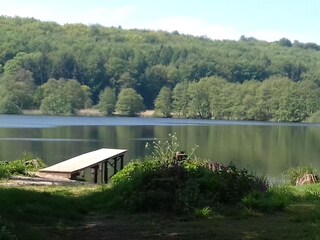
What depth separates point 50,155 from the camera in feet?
125

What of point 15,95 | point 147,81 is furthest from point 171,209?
point 147,81

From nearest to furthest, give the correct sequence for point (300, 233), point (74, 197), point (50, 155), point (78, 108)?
point (300, 233), point (74, 197), point (50, 155), point (78, 108)

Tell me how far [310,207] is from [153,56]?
185360 millimetres

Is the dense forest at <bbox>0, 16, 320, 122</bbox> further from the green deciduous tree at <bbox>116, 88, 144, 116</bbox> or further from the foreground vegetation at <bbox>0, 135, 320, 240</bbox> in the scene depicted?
the foreground vegetation at <bbox>0, 135, 320, 240</bbox>

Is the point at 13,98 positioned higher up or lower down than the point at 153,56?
lower down

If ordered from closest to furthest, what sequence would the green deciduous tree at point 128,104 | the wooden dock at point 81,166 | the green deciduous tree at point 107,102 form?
the wooden dock at point 81,166, the green deciduous tree at point 128,104, the green deciduous tree at point 107,102

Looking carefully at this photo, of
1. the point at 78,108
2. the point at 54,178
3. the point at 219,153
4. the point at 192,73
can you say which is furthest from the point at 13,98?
the point at 54,178

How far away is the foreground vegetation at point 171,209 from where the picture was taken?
8.04 m

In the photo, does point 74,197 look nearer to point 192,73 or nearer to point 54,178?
point 54,178

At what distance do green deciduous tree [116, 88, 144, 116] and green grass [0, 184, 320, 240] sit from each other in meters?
138

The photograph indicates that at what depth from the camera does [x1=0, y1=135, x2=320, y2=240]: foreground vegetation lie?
8.04 meters

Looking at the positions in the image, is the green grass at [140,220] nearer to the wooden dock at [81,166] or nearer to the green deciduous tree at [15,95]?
the wooden dock at [81,166]

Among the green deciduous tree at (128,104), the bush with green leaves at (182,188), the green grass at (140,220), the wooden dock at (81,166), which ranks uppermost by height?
the bush with green leaves at (182,188)

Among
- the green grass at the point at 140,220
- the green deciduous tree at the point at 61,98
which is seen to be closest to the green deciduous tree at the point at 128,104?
the green deciduous tree at the point at 61,98
